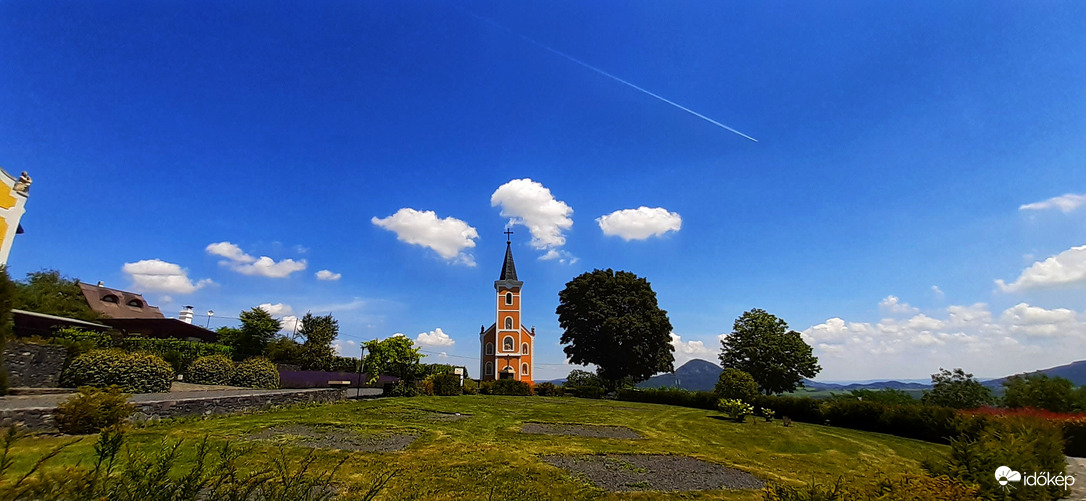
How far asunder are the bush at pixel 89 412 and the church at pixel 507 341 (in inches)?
1447

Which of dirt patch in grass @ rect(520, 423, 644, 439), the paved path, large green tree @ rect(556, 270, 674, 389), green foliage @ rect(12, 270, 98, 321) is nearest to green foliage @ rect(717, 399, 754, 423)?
dirt patch in grass @ rect(520, 423, 644, 439)

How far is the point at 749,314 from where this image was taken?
3562cm

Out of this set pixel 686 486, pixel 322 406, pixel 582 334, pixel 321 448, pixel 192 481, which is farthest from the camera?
pixel 582 334

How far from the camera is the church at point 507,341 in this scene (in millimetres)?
46188

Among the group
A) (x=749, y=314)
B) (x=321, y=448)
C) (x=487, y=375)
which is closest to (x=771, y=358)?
(x=749, y=314)

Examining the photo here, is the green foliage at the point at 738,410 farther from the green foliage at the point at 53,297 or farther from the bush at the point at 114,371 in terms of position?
the green foliage at the point at 53,297

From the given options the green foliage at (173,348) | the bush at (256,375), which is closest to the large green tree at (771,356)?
the bush at (256,375)

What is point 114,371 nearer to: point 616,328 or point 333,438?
point 333,438

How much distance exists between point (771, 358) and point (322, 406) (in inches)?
1193

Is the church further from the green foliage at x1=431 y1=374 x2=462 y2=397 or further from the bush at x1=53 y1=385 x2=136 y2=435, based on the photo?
the bush at x1=53 y1=385 x2=136 y2=435

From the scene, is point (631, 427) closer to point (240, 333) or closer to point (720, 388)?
point (720, 388)

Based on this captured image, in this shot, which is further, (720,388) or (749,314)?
(749,314)

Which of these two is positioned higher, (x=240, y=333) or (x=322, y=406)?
(x=240, y=333)

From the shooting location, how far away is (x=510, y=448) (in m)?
10.7
